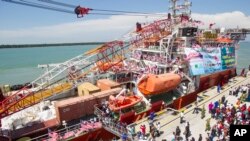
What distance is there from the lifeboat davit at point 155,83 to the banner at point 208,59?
374cm

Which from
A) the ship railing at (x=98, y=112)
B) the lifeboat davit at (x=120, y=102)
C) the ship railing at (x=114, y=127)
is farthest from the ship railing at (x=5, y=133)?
the lifeboat davit at (x=120, y=102)

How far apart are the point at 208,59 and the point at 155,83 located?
10.3 m

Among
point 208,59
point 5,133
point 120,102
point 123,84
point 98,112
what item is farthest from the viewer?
point 208,59

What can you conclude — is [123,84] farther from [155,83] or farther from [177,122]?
[177,122]

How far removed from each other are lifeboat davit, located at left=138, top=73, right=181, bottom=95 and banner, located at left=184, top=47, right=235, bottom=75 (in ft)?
12.3

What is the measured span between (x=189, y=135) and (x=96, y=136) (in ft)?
24.0

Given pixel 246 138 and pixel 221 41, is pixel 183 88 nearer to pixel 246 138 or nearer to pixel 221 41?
pixel 221 41

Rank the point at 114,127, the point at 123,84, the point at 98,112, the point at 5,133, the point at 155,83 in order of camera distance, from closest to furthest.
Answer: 1. the point at 5,133
2. the point at 114,127
3. the point at 98,112
4. the point at 155,83
5. the point at 123,84

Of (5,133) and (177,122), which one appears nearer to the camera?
(5,133)

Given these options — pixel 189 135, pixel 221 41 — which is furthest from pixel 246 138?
pixel 221 41

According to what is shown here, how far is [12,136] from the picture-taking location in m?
17.6

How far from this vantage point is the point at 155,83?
24.4 m

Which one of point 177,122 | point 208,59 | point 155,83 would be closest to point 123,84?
point 155,83

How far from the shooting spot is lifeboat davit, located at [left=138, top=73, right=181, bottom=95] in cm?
2455
